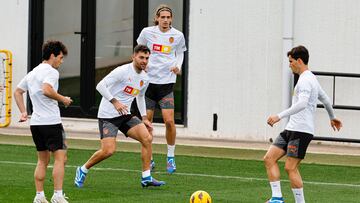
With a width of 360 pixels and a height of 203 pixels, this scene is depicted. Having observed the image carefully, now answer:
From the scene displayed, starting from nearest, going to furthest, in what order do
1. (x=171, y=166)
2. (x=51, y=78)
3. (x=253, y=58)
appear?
(x=51, y=78)
(x=171, y=166)
(x=253, y=58)

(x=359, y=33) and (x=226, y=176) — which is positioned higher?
(x=359, y=33)

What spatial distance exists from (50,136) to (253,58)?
29.5 feet

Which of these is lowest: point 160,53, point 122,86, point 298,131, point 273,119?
point 298,131

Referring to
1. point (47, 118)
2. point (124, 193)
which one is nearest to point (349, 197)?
point (124, 193)

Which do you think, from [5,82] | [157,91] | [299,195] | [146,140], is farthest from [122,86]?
[5,82]

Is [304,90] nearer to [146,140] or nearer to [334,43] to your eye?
[146,140]

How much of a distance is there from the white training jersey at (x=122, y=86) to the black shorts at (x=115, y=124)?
64mm

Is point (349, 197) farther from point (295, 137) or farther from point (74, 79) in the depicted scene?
point (74, 79)

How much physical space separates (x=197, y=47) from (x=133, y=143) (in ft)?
7.88

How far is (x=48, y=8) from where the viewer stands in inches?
938

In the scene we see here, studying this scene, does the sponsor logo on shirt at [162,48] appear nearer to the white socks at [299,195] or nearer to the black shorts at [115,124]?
the black shorts at [115,124]

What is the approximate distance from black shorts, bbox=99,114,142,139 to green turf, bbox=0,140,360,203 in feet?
2.23

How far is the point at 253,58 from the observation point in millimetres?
21859

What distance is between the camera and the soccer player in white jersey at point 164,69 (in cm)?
1697
